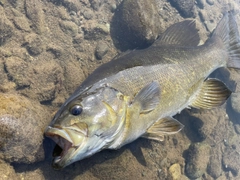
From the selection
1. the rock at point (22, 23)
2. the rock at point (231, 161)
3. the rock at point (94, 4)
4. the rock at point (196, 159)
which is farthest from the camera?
the rock at point (231, 161)

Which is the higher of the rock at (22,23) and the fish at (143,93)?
the rock at (22,23)

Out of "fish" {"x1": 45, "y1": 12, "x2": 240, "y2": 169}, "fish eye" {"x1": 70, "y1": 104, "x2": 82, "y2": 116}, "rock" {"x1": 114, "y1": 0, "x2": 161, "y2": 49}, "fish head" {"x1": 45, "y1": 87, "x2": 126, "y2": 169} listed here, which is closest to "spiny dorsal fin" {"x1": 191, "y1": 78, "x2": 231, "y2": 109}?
"fish" {"x1": 45, "y1": 12, "x2": 240, "y2": 169}

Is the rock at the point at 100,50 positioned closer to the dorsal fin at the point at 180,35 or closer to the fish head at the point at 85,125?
the dorsal fin at the point at 180,35

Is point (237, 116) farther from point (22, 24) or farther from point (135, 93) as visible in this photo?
point (22, 24)

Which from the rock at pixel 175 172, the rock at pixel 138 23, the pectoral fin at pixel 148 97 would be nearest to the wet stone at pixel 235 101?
the rock at pixel 175 172

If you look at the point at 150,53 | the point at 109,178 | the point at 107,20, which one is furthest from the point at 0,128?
the point at 107,20

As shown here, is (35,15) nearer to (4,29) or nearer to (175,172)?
(4,29)

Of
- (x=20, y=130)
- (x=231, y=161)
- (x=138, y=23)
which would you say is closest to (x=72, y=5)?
(x=138, y=23)
